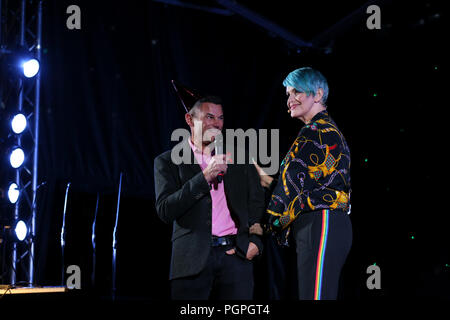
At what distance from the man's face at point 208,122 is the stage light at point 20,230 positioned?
202 cm

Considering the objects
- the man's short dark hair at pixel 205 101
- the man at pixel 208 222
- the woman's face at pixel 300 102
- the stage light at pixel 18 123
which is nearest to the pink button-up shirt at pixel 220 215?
the man at pixel 208 222

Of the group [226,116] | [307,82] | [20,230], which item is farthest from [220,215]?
[226,116]

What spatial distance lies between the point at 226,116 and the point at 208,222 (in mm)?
2788

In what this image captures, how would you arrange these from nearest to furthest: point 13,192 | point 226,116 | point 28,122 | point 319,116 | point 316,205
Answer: point 316,205, point 319,116, point 13,192, point 28,122, point 226,116

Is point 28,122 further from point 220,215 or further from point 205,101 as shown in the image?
point 220,215

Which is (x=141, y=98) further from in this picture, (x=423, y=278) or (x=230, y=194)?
(x=423, y=278)

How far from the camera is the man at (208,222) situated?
8.08ft

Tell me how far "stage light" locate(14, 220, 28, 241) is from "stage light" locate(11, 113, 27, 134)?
74 centimetres

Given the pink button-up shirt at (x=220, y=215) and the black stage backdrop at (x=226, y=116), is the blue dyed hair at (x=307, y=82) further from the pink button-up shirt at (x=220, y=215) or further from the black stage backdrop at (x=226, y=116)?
the black stage backdrop at (x=226, y=116)

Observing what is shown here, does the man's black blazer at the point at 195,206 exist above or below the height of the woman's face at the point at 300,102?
below

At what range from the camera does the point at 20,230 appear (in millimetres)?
4035

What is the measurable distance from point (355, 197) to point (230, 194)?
223 centimetres

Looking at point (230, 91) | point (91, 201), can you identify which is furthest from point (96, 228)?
point (230, 91)

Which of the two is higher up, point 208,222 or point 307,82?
point 307,82
